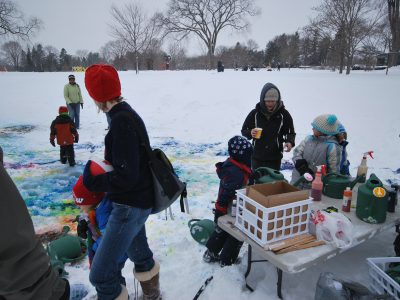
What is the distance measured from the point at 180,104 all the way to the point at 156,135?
405 cm

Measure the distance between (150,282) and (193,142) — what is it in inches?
260

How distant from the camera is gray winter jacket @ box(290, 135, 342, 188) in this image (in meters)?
3.53

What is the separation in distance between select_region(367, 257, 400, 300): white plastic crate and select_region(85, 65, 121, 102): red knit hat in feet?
8.15

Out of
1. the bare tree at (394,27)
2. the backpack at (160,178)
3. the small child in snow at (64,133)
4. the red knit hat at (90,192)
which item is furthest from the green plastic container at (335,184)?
the bare tree at (394,27)

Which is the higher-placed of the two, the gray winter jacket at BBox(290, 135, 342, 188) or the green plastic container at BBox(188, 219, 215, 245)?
the gray winter jacket at BBox(290, 135, 342, 188)

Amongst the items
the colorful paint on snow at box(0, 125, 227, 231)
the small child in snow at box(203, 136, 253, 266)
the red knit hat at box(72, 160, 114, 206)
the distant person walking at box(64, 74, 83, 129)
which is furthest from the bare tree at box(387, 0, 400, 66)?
the red knit hat at box(72, 160, 114, 206)

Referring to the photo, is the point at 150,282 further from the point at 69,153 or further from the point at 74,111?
the point at 74,111

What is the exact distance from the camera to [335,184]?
3127 mm

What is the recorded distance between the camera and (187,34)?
1344 inches

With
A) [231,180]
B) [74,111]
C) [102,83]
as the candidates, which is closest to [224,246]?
[231,180]

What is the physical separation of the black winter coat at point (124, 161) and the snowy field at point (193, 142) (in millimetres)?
1281

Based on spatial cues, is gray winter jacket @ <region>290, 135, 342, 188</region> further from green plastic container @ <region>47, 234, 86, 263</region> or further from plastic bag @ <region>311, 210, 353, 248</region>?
green plastic container @ <region>47, 234, 86, 263</region>

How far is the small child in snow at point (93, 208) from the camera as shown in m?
2.03

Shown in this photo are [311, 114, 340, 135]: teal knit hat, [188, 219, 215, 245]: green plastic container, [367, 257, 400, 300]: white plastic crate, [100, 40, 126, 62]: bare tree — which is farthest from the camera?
[100, 40, 126, 62]: bare tree
